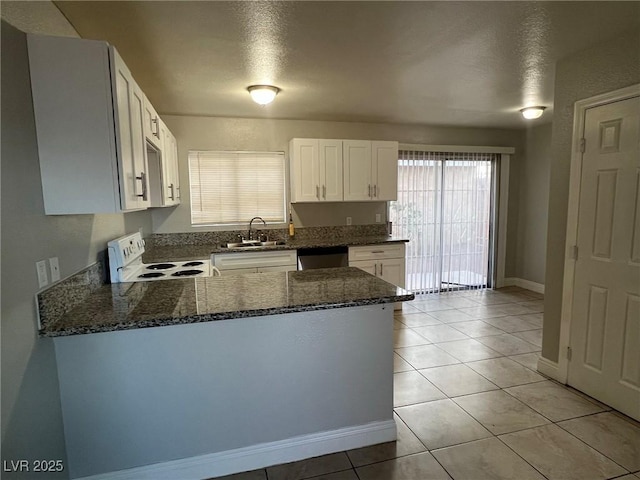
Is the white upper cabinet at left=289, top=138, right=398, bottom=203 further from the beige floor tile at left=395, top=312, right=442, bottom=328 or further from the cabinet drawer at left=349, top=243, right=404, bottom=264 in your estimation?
the beige floor tile at left=395, top=312, right=442, bottom=328

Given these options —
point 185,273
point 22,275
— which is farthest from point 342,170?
point 22,275

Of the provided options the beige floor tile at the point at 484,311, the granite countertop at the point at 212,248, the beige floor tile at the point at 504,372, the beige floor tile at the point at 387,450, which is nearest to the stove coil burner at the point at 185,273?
the granite countertop at the point at 212,248

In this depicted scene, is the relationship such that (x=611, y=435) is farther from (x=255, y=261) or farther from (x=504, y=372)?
(x=255, y=261)

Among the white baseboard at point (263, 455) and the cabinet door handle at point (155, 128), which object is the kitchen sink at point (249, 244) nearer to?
the cabinet door handle at point (155, 128)

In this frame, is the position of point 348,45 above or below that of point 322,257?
above

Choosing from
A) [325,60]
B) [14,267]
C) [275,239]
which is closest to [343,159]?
[275,239]

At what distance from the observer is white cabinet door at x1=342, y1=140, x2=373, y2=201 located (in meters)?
4.34

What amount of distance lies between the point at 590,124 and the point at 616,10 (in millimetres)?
711

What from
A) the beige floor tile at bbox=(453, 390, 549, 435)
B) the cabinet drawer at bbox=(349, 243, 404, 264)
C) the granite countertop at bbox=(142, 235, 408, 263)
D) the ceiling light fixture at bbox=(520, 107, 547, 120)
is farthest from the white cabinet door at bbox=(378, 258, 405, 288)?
the ceiling light fixture at bbox=(520, 107, 547, 120)

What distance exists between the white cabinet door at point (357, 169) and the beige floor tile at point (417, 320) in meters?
1.53

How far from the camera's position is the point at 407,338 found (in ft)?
11.9

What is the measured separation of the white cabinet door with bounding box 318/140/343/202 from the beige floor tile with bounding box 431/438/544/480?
2.95m

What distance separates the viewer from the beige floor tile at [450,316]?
4.14 metres

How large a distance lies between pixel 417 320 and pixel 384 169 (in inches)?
74.5
